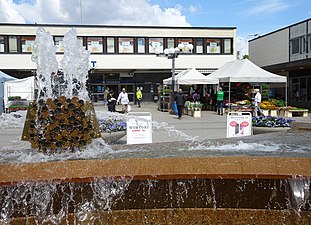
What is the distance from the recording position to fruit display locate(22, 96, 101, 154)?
4.13 m

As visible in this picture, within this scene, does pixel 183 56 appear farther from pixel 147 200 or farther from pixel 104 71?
pixel 147 200

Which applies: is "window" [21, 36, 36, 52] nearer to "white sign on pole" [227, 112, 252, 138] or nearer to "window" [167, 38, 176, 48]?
"window" [167, 38, 176, 48]

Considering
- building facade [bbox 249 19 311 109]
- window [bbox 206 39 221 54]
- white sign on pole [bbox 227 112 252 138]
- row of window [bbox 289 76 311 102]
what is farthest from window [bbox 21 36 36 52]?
white sign on pole [bbox 227 112 252 138]

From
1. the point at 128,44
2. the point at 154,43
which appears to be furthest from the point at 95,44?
the point at 154,43

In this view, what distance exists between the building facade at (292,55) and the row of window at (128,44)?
437 centimetres

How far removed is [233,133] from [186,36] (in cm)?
3570

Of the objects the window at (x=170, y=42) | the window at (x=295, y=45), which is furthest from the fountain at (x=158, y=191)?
the window at (x=170, y=42)

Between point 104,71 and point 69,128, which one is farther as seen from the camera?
point 104,71

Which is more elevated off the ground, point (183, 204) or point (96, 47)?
point (96, 47)

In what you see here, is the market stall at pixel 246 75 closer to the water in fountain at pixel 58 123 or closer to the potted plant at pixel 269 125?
the potted plant at pixel 269 125

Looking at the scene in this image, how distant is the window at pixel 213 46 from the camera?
4603 centimetres

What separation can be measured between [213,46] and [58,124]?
43372 mm

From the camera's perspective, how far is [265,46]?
Result: 4488 centimetres

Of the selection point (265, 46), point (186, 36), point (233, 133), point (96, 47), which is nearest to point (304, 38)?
point (265, 46)
